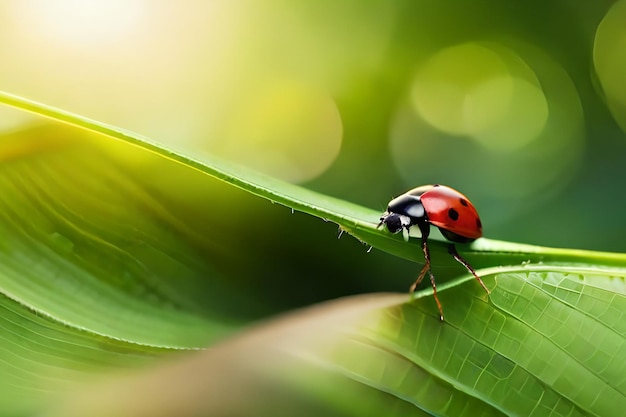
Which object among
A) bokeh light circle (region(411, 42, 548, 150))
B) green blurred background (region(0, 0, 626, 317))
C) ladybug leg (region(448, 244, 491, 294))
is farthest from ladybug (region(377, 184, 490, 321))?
bokeh light circle (region(411, 42, 548, 150))

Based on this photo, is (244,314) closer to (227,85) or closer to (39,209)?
(39,209)

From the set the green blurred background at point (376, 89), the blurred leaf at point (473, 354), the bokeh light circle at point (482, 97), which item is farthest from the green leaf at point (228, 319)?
the bokeh light circle at point (482, 97)

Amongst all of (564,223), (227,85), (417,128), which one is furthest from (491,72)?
(227,85)

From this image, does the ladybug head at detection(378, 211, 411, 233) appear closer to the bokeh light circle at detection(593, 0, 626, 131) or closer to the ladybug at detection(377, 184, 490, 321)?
the ladybug at detection(377, 184, 490, 321)

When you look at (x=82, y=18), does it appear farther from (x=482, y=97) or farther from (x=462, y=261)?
(x=462, y=261)

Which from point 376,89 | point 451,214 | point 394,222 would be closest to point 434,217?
point 451,214

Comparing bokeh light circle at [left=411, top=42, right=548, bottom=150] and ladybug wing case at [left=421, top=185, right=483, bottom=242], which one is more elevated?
bokeh light circle at [left=411, top=42, right=548, bottom=150]

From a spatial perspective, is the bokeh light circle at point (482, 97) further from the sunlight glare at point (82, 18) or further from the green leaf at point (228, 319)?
the green leaf at point (228, 319)
